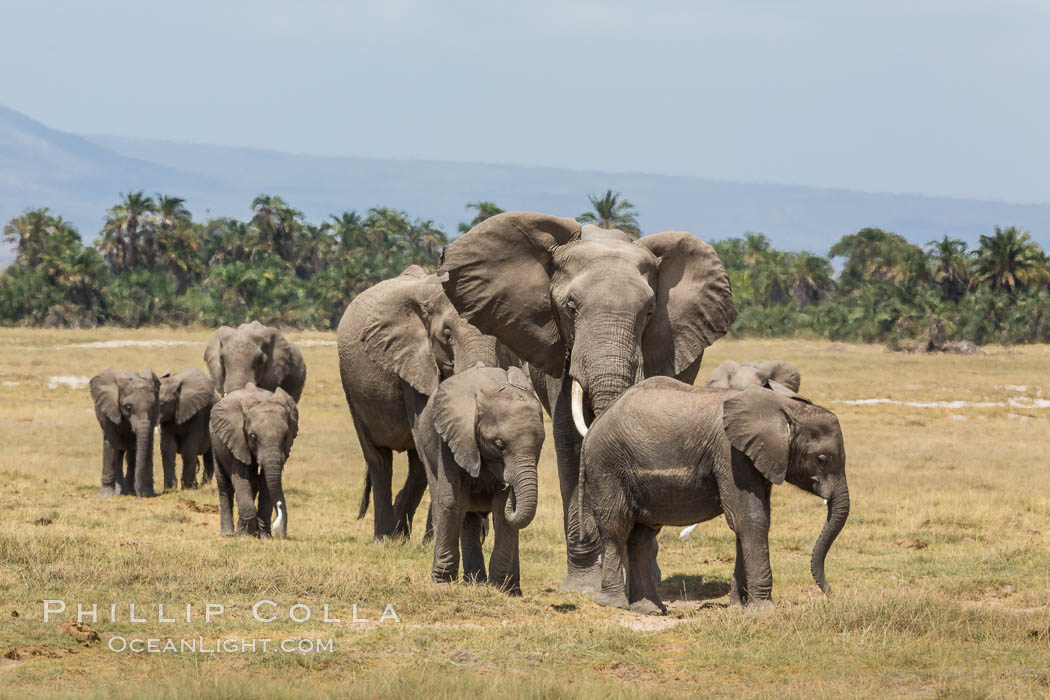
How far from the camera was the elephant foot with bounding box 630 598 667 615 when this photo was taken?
10.4 m

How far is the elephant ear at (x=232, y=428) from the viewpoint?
49.5ft

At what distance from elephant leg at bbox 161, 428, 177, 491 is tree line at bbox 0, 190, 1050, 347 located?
165 feet

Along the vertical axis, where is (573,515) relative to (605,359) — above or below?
below

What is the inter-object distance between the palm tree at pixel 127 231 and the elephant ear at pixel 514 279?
84342mm

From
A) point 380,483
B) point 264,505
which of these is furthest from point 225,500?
point 380,483

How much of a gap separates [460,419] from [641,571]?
1.80 m

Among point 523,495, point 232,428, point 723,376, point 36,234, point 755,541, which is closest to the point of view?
point 523,495

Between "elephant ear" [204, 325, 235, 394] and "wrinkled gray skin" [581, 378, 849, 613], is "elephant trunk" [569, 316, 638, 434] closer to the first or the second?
"wrinkled gray skin" [581, 378, 849, 613]

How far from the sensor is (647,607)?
1041cm

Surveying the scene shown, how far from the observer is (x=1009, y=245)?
78.8m

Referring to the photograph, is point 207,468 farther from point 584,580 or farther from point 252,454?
point 584,580

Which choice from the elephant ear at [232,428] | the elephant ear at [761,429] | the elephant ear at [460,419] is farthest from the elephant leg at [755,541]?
the elephant ear at [232,428]

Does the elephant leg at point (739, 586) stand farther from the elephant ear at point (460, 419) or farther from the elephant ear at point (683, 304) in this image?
the elephant ear at point (460, 419)

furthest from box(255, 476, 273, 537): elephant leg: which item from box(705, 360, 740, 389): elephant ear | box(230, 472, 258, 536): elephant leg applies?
box(705, 360, 740, 389): elephant ear
